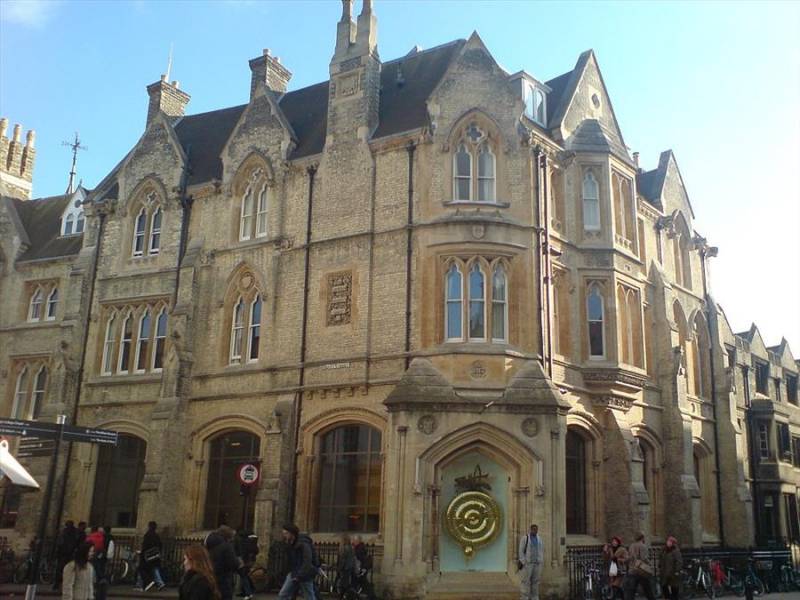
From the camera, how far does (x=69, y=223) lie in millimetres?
35969

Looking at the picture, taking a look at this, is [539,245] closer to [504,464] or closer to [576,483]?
[504,464]

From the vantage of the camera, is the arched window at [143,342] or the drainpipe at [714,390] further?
the drainpipe at [714,390]

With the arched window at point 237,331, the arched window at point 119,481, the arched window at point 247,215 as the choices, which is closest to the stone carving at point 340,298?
the arched window at point 237,331

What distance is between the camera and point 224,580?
11.6 metres

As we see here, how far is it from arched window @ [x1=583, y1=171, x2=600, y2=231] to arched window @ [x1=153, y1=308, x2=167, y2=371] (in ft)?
49.8

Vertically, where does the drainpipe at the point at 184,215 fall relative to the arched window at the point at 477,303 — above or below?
above

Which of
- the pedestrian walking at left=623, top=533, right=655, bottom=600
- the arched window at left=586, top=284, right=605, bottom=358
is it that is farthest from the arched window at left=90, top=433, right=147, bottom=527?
the pedestrian walking at left=623, top=533, right=655, bottom=600

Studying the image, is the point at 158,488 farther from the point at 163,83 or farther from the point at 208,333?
the point at 163,83

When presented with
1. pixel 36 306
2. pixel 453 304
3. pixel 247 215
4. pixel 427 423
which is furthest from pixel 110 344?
pixel 427 423

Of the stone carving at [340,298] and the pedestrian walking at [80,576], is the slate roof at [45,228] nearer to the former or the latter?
the stone carving at [340,298]

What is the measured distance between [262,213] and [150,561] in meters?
12.0

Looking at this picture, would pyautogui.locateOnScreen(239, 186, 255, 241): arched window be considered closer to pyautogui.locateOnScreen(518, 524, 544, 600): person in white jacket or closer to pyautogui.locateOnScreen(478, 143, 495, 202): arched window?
pyautogui.locateOnScreen(478, 143, 495, 202): arched window

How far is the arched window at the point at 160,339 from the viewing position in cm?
2895

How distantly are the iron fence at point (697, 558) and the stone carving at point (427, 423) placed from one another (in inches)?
184
